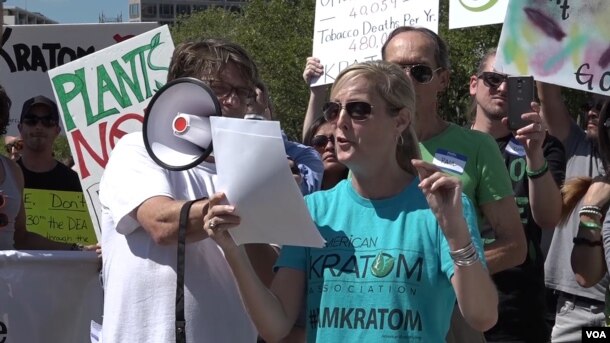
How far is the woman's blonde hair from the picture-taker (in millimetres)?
2621

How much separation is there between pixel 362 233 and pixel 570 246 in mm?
2031

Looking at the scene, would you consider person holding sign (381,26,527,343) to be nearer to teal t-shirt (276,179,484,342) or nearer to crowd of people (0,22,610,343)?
crowd of people (0,22,610,343)

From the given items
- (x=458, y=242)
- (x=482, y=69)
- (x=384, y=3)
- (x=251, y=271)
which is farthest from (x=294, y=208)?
(x=384, y=3)

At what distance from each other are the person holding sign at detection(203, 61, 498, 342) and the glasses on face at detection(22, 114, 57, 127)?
3.35 m

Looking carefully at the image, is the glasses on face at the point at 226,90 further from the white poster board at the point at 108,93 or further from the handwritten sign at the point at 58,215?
the handwritten sign at the point at 58,215

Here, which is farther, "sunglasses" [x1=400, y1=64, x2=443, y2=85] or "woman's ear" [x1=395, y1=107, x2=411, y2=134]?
"sunglasses" [x1=400, y1=64, x2=443, y2=85]

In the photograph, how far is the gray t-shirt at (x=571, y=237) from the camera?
431 cm

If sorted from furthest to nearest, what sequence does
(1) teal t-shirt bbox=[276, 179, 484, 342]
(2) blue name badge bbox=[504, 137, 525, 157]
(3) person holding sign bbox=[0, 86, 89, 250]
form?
(3) person holding sign bbox=[0, 86, 89, 250] → (2) blue name badge bbox=[504, 137, 525, 157] → (1) teal t-shirt bbox=[276, 179, 484, 342]

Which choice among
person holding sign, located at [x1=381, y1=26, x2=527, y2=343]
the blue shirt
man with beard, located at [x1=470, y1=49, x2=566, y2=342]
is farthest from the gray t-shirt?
the blue shirt

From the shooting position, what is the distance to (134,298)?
112 inches

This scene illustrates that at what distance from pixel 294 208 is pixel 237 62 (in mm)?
611

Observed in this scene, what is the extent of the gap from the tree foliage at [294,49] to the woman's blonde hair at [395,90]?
60.5 ft

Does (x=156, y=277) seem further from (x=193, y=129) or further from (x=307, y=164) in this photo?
(x=307, y=164)

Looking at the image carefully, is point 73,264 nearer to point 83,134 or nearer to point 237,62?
point 83,134
